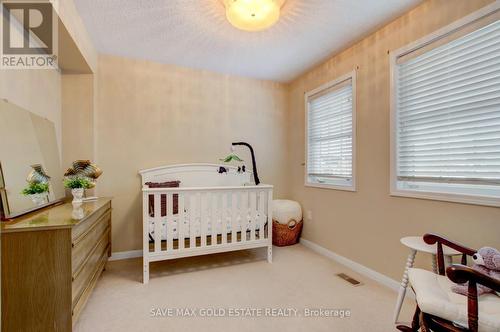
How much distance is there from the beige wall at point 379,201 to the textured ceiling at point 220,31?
17 centimetres

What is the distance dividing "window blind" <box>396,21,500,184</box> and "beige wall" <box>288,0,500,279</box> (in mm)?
173

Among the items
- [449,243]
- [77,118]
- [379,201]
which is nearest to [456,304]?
[449,243]

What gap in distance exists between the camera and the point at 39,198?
186cm

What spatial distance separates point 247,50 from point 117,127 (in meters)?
1.78

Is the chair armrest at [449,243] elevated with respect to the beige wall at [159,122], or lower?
lower

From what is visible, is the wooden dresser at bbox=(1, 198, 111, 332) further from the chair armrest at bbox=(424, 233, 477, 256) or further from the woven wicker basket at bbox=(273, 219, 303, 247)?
the woven wicker basket at bbox=(273, 219, 303, 247)

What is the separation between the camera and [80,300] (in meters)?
1.64

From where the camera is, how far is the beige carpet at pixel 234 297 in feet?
5.53

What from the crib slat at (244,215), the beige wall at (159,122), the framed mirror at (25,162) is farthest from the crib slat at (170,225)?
the framed mirror at (25,162)

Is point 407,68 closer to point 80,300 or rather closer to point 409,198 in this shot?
point 409,198

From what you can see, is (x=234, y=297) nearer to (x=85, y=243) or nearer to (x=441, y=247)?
(x=85, y=243)

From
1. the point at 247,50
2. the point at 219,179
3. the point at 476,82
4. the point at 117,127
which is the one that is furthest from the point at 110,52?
the point at 476,82

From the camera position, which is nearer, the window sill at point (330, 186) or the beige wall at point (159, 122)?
the window sill at point (330, 186)

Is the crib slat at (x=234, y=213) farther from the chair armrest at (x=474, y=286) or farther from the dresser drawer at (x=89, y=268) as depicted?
the chair armrest at (x=474, y=286)
